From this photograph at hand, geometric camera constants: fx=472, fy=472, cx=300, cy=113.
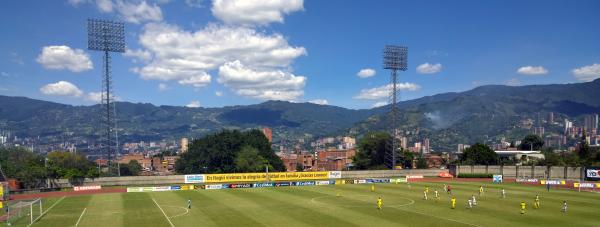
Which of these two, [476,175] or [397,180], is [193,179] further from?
[476,175]

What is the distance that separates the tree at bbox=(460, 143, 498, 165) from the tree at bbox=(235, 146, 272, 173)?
5659 centimetres

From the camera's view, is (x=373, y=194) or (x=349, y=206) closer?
(x=349, y=206)

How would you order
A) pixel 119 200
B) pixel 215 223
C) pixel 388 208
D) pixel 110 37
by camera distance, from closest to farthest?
pixel 215 223 → pixel 388 208 → pixel 119 200 → pixel 110 37

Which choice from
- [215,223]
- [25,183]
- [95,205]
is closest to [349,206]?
[215,223]

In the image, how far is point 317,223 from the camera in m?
42.8

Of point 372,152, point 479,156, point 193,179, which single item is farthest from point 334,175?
point 479,156

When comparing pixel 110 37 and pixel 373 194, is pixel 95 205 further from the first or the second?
pixel 110 37

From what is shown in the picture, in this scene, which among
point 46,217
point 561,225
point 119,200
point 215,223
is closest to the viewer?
point 561,225

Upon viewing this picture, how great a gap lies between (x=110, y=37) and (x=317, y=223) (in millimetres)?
72180

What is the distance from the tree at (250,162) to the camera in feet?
408

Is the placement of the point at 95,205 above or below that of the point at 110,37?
below

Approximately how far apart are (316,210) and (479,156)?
92550 mm

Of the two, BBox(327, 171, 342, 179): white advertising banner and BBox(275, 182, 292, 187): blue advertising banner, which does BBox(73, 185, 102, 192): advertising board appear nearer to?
BBox(275, 182, 292, 187): blue advertising banner

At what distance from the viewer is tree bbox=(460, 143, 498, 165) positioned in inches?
5133
